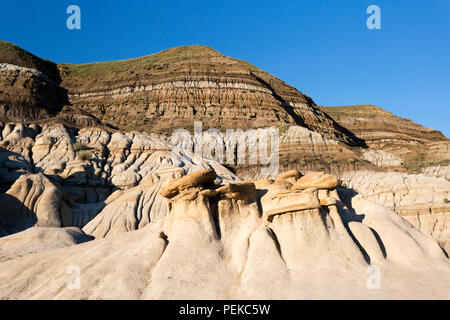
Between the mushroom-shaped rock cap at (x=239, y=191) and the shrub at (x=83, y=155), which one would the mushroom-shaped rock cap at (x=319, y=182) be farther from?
the shrub at (x=83, y=155)

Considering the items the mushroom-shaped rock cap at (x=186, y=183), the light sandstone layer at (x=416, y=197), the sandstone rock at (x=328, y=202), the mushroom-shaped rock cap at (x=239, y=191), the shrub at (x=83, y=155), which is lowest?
the light sandstone layer at (x=416, y=197)

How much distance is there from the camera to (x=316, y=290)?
8.10 metres

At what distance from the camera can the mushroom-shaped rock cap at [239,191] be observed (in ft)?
37.6

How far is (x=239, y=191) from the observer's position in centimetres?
1164

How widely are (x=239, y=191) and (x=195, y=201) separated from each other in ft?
5.06

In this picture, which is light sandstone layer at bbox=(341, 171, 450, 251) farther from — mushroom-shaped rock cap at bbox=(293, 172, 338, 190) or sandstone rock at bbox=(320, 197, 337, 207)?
sandstone rock at bbox=(320, 197, 337, 207)

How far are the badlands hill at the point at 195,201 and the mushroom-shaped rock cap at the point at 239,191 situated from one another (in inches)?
2.0

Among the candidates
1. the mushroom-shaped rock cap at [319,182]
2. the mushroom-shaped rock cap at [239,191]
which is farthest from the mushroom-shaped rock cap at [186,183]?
the mushroom-shaped rock cap at [319,182]

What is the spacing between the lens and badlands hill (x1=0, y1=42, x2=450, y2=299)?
29.2ft

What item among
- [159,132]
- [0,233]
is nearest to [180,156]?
[159,132]

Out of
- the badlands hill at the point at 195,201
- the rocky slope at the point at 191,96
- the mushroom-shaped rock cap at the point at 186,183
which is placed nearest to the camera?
the badlands hill at the point at 195,201

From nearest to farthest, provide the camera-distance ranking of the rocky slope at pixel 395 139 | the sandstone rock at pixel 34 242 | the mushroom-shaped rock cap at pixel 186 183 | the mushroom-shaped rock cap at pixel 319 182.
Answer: the mushroom-shaped rock cap at pixel 186 183 < the mushroom-shaped rock cap at pixel 319 182 < the sandstone rock at pixel 34 242 < the rocky slope at pixel 395 139

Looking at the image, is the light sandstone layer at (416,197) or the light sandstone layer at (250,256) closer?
the light sandstone layer at (250,256)

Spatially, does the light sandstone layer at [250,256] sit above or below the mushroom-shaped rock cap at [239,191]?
below
